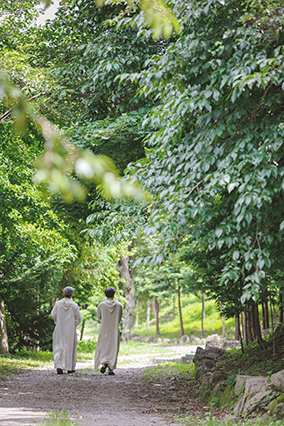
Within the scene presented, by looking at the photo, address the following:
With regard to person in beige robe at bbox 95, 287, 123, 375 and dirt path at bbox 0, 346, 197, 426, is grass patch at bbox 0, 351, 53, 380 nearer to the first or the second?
dirt path at bbox 0, 346, 197, 426

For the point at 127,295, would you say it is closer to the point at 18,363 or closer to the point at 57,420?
the point at 18,363

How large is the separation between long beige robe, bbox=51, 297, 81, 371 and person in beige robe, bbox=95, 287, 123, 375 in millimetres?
567

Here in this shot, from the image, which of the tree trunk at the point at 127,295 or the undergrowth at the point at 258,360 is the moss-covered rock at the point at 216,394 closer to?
the undergrowth at the point at 258,360

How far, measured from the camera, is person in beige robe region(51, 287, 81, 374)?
9.61m

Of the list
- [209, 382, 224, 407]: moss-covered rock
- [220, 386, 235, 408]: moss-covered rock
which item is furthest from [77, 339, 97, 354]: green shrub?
[220, 386, 235, 408]: moss-covered rock

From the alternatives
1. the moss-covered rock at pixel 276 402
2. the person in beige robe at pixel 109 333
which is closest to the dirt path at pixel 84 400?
the person in beige robe at pixel 109 333

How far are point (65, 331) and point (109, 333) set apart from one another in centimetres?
99

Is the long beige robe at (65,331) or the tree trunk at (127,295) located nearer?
the long beige robe at (65,331)

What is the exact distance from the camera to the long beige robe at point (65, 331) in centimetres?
961

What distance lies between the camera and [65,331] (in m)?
9.70

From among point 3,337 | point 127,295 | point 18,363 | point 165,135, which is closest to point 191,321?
point 127,295

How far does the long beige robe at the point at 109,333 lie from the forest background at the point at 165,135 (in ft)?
6.57

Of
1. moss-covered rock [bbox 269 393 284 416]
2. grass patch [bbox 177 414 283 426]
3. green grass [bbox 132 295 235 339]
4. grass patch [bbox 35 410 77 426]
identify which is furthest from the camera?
green grass [bbox 132 295 235 339]

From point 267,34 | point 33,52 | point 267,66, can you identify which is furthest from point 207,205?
point 33,52
